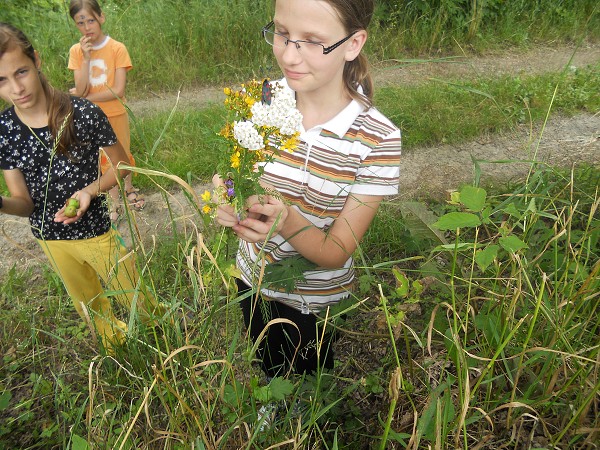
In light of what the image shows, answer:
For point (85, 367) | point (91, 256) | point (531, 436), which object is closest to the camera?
point (531, 436)

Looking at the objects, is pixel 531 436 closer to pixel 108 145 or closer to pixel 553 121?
pixel 108 145

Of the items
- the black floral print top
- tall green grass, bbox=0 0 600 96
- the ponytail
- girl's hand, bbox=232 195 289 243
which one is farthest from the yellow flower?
tall green grass, bbox=0 0 600 96

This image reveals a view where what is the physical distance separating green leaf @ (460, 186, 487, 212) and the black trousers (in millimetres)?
761

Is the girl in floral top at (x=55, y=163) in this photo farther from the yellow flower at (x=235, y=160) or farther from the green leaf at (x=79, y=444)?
the yellow flower at (x=235, y=160)

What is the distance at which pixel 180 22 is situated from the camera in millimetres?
5621

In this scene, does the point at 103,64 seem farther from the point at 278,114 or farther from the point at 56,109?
the point at 278,114

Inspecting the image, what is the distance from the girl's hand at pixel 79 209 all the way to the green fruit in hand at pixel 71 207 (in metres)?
0.02

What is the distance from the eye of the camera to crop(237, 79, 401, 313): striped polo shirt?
1668 millimetres

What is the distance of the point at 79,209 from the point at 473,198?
1.69 metres

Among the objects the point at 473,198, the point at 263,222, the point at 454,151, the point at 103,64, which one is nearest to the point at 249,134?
the point at 263,222

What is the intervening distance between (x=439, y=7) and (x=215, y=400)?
5.96 meters

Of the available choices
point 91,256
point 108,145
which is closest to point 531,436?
point 91,256

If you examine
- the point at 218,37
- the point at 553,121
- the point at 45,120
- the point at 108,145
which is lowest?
the point at 553,121

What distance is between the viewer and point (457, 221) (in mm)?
1469
